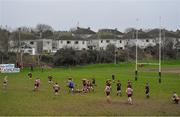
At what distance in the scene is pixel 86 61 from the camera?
99.1 m

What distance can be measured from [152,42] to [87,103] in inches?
A: 4472

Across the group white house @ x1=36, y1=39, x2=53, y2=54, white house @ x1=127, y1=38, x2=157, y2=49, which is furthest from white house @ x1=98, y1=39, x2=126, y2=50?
white house @ x1=36, y1=39, x2=53, y2=54

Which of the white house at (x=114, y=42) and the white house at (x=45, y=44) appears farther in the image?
the white house at (x=114, y=42)

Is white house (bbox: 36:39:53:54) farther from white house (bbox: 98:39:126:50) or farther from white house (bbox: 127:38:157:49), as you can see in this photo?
white house (bbox: 127:38:157:49)

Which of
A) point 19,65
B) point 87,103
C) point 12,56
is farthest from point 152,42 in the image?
point 87,103

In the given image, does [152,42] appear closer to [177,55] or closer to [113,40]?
[113,40]

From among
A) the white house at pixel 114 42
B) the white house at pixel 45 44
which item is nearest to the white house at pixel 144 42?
the white house at pixel 114 42

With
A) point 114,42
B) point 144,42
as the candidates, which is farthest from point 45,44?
point 144,42

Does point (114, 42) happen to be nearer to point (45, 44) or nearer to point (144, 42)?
point (144, 42)

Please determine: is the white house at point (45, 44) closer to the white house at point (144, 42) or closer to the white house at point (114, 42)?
the white house at point (114, 42)

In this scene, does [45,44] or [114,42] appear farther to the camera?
[114,42]

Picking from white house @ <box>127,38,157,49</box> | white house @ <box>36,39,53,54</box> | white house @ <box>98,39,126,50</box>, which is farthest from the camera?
white house @ <box>127,38,157,49</box>

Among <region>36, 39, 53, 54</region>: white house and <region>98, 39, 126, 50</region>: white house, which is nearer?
<region>36, 39, 53, 54</region>: white house

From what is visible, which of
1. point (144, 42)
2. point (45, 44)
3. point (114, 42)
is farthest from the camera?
point (144, 42)
